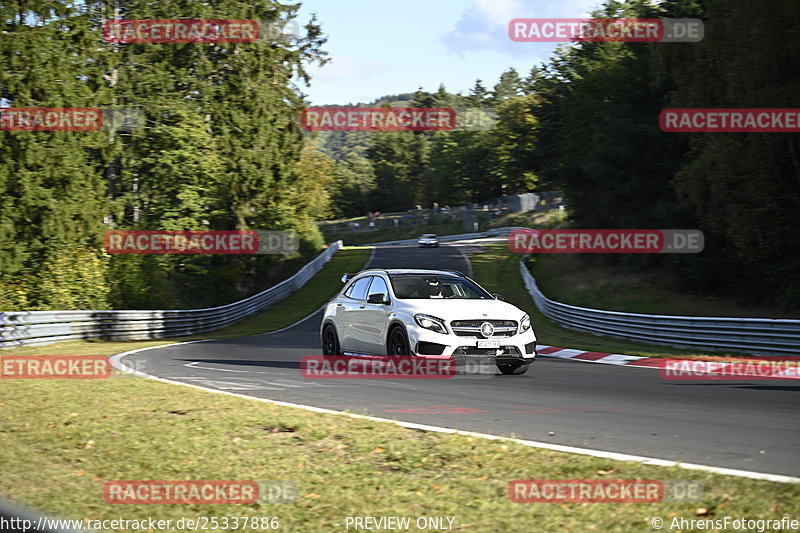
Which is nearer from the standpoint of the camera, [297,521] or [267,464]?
[297,521]

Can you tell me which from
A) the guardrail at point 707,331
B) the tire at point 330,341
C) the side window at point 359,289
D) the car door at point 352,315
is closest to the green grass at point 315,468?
the car door at point 352,315

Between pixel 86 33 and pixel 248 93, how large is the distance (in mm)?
11410

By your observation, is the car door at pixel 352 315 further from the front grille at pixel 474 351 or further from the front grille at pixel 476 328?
the front grille at pixel 474 351

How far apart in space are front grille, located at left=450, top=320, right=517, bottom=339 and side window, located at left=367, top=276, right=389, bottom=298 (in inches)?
67.9

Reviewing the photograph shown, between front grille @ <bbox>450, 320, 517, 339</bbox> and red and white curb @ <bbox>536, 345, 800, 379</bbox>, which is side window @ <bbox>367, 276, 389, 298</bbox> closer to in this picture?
front grille @ <bbox>450, 320, 517, 339</bbox>

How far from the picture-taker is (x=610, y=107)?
43.8 metres

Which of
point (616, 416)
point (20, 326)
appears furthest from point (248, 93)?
point (616, 416)

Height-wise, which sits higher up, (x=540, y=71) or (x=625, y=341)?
(x=540, y=71)

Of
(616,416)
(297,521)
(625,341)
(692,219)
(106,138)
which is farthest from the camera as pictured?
(106,138)

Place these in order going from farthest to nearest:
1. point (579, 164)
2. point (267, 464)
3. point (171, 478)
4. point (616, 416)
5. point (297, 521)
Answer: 1. point (579, 164)
2. point (616, 416)
3. point (267, 464)
4. point (171, 478)
5. point (297, 521)

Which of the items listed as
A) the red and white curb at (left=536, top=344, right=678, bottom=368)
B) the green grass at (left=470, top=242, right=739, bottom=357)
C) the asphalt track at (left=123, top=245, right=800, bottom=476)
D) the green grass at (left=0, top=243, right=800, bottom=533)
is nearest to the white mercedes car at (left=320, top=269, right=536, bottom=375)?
the asphalt track at (left=123, top=245, right=800, bottom=476)

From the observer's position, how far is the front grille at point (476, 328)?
12.5 meters

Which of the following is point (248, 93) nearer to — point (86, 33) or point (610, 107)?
point (86, 33)

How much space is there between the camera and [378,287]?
14398 mm
